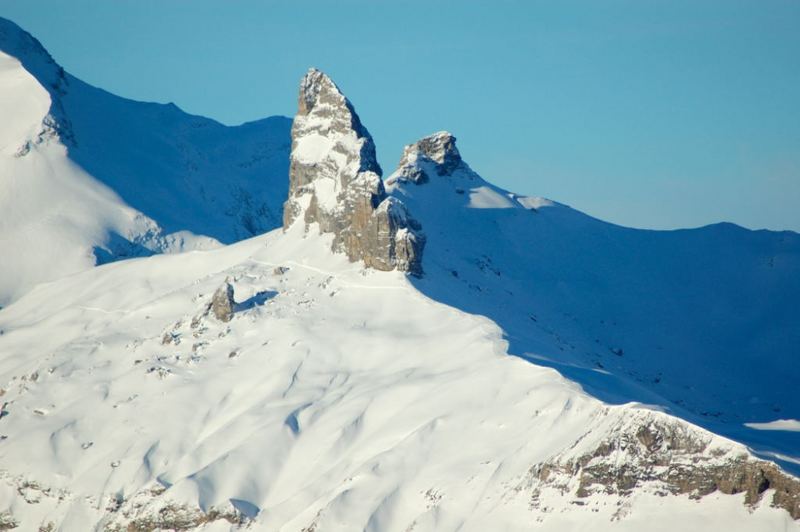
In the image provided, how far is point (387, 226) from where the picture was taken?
179250 millimetres

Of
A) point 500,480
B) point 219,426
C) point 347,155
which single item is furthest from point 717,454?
point 347,155

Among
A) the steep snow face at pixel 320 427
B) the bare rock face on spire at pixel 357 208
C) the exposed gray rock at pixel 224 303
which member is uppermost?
the bare rock face on spire at pixel 357 208

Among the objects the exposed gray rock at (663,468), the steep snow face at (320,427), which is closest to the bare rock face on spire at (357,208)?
the steep snow face at (320,427)

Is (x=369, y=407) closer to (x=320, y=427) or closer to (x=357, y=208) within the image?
(x=320, y=427)

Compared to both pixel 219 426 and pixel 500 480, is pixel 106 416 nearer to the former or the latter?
pixel 219 426

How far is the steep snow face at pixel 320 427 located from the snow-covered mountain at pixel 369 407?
237 millimetres

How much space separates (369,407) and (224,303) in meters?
29.8

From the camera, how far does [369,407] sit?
6216 inches

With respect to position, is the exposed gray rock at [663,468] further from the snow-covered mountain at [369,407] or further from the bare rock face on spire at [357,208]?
the bare rock face on spire at [357,208]

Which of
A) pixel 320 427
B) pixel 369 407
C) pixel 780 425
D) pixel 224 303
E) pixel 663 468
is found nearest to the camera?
pixel 663 468

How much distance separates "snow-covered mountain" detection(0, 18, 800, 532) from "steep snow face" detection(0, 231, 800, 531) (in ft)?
0.78

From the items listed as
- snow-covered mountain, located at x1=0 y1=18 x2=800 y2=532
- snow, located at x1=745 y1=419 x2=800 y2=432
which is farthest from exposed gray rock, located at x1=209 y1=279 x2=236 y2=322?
snow, located at x1=745 y1=419 x2=800 y2=432

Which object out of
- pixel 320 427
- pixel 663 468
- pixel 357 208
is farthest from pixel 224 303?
pixel 663 468

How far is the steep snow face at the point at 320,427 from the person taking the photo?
128 metres
